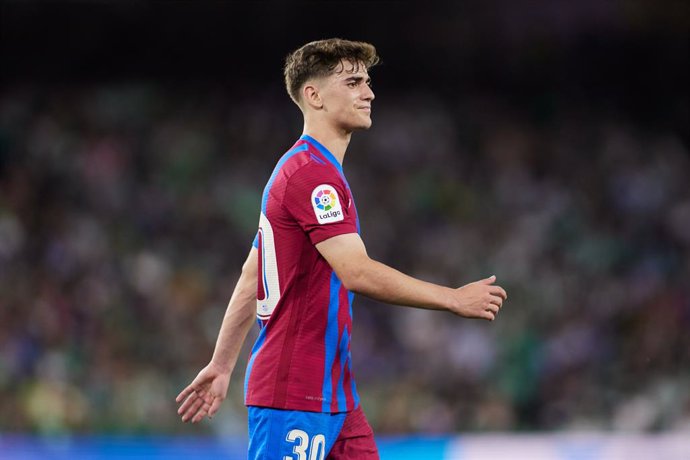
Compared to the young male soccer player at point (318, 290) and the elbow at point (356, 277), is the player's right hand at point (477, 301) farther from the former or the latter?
the elbow at point (356, 277)

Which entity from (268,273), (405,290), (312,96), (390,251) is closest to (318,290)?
(268,273)

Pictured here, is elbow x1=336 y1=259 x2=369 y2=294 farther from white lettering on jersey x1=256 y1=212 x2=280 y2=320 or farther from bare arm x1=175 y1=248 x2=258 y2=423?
bare arm x1=175 y1=248 x2=258 y2=423

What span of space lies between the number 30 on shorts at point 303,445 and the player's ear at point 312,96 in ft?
3.80

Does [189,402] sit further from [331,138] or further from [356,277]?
[331,138]

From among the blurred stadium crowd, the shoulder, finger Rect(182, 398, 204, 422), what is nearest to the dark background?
the blurred stadium crowd

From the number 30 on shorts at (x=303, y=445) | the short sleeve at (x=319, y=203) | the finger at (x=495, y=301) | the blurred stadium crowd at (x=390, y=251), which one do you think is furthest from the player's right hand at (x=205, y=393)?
the blurred stadium crowd at (x=390, y=251)

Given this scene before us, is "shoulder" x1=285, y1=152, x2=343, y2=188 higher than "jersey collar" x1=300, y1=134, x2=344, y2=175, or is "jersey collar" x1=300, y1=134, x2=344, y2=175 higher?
"jersey collar" x1=300, y1=134, x2=344, y2=175

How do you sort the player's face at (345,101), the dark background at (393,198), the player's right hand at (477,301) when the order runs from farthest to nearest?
the dark background at (393,198)
the player's face at (345,101)
the player's right hand at (477,301)

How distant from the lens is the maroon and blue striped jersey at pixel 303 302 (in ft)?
12.2

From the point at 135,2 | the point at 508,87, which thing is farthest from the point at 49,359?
the point at 508,87

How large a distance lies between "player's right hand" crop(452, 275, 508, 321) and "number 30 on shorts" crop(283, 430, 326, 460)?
0.67 meters

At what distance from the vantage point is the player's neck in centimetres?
393

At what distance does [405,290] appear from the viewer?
3.59 metres

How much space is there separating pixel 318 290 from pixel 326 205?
0.30 meters
